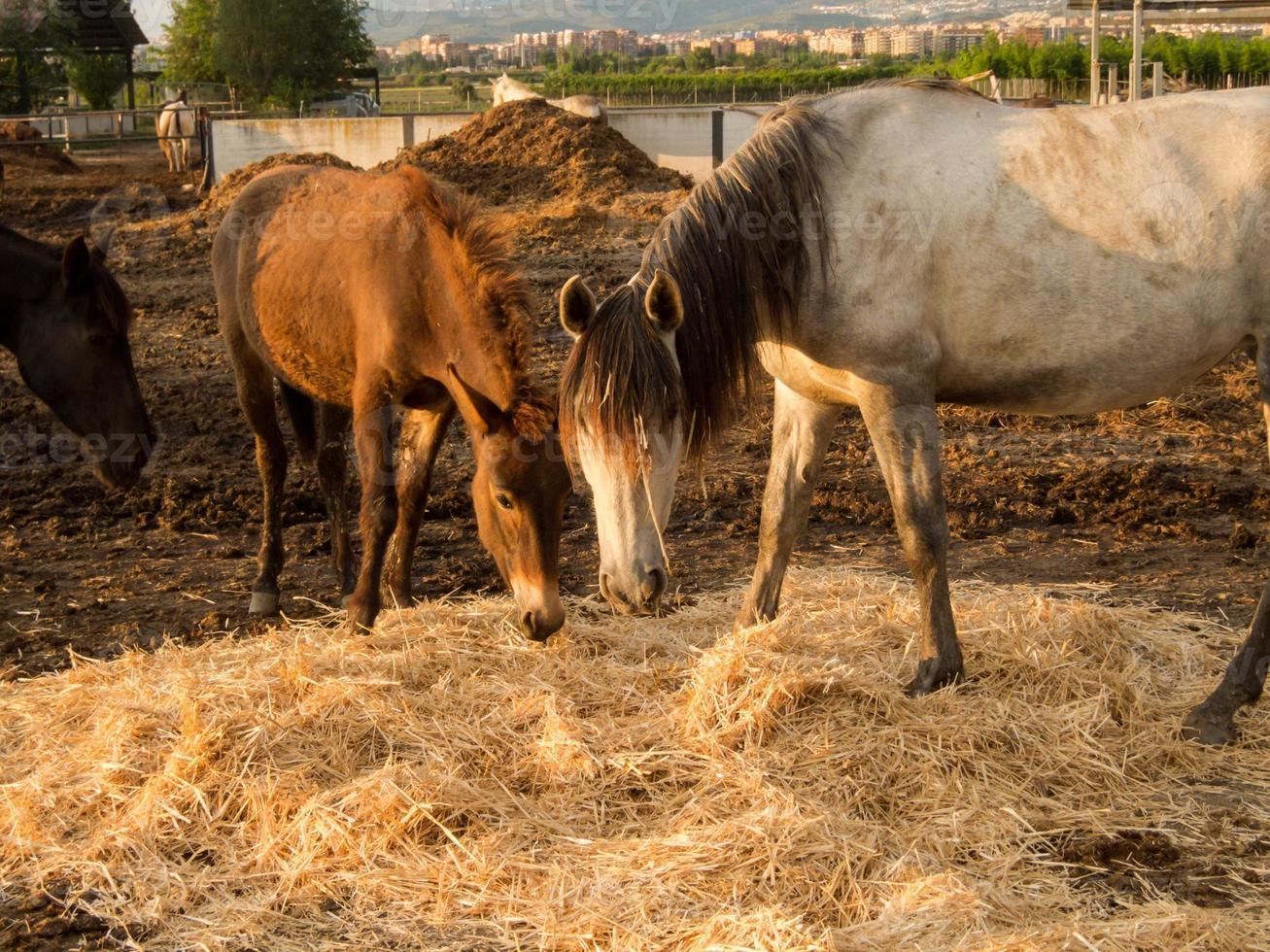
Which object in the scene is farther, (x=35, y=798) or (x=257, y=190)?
(x=257, y=190)

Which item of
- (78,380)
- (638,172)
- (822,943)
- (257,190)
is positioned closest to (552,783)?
(822,943)

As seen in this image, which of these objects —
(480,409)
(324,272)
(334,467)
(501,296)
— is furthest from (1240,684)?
(334,467)

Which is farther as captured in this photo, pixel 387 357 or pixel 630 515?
pixel 387 357

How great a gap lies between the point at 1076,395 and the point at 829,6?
162035mm

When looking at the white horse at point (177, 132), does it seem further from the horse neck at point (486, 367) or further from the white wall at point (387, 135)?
the horse neck at point (486, 367)

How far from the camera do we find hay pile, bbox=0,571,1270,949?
2863 millimetres

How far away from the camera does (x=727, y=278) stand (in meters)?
3.66

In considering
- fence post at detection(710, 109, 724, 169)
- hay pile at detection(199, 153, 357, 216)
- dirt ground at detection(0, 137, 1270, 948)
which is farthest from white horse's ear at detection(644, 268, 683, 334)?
fence post at detection(710, 109, 724, 169)

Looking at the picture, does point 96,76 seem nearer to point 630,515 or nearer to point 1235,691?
point 630,515

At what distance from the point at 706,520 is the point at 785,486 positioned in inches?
70.2

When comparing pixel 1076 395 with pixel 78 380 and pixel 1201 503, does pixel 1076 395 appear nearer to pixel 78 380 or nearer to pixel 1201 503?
pixel 1201 503

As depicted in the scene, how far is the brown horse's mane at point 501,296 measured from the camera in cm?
398

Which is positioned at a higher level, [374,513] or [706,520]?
[374,513]

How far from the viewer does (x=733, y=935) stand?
2686 mm
